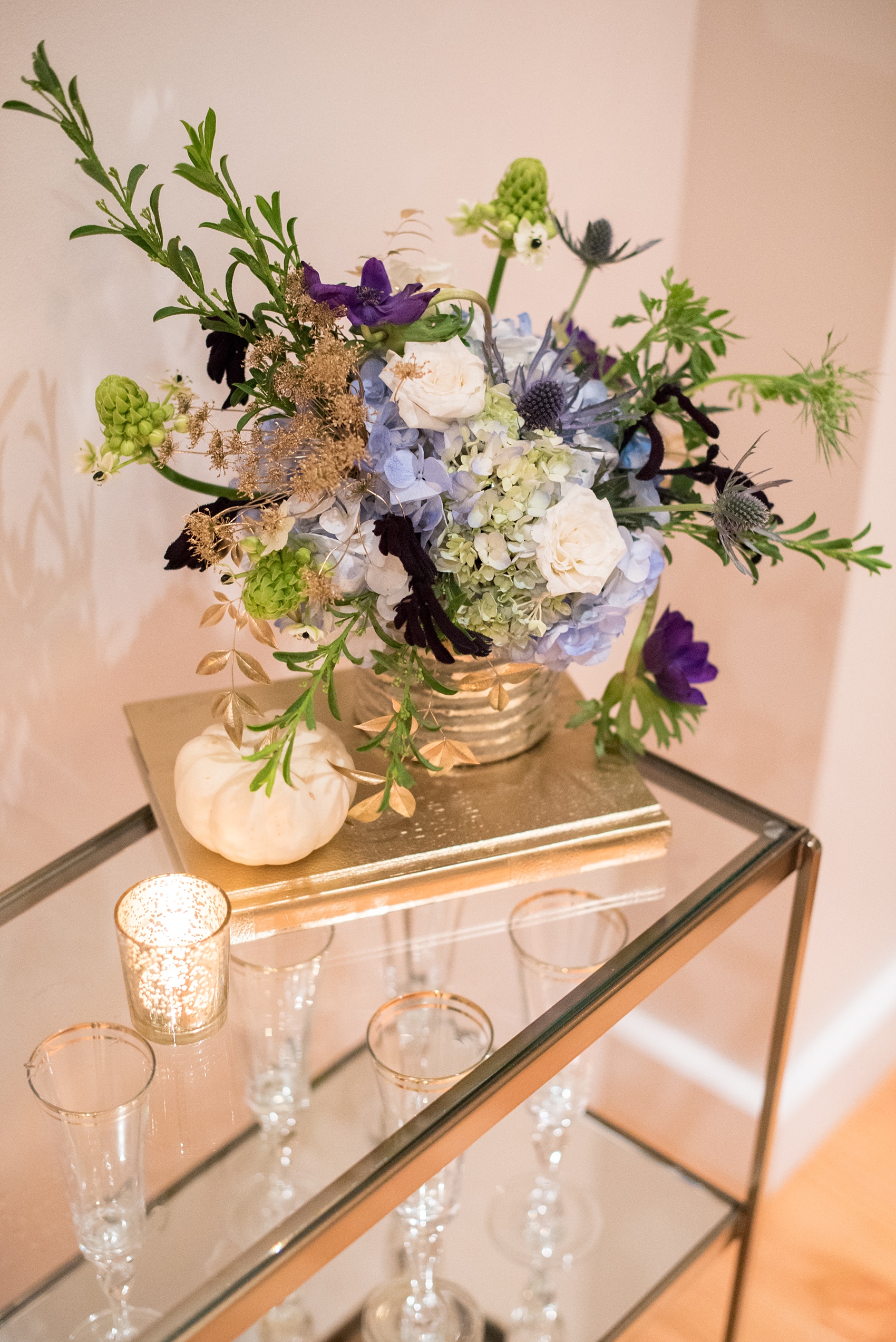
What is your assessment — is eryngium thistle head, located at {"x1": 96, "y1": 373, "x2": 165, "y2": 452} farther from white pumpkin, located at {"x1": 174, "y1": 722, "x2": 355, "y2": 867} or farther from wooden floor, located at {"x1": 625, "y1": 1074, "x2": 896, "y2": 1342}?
wooden floor, located at {"x1": 625, "y1": 1074, "x2": 896, "y2": 1342}

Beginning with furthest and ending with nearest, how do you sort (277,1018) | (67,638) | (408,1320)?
(408,1320) → (67,638) → (277,1018)

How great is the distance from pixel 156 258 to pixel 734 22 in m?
0.83

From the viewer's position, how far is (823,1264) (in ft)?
5.31

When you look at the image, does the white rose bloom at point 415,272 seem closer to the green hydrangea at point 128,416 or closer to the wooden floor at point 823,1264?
the green hydrangea at point 128,416

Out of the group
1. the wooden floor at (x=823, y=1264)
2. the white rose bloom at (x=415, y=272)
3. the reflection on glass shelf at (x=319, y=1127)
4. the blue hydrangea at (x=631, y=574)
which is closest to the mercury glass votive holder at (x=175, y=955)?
the reflection on glass shelf at (x=319, y=1127)

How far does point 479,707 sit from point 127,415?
14.4 inches

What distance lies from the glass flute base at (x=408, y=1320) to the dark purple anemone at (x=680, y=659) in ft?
2.18

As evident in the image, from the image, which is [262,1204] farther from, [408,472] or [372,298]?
[372,298]

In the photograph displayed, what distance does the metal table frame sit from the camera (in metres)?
0.65

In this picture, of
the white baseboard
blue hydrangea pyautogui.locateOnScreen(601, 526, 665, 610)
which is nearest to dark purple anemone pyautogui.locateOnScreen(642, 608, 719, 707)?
blue hydrangea pyautogui.locateOnScreen(601, 526, 665, 610)

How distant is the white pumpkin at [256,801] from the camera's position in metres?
0.83

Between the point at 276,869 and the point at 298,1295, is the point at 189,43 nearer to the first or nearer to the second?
the point at 276,869

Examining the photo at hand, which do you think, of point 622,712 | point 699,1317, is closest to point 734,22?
point 622,712

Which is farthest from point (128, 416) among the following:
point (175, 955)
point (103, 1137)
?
point (103, 1137)
